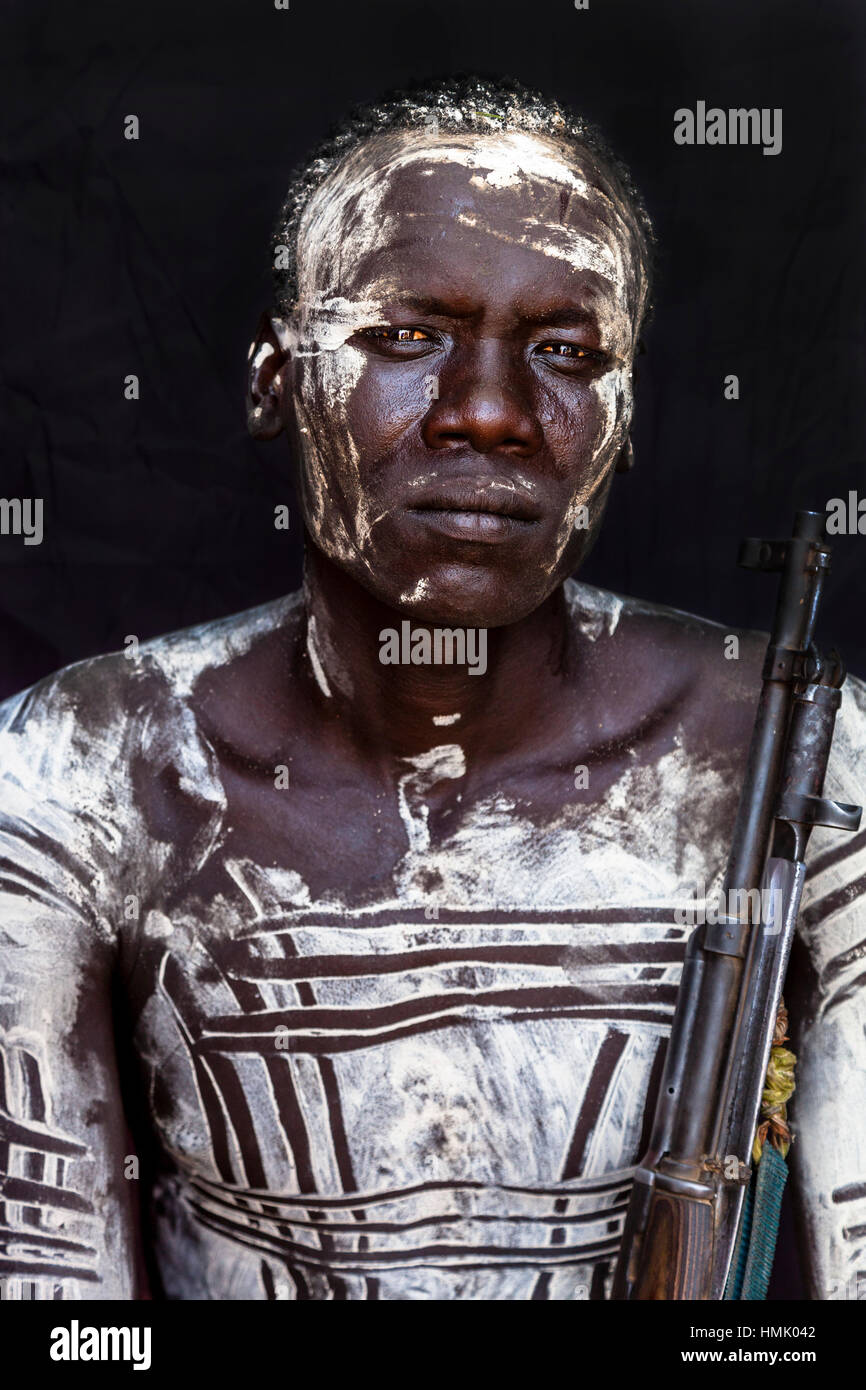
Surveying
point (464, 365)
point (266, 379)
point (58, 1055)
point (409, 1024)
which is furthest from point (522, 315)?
point (58, 1055)

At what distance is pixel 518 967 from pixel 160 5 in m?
1.48

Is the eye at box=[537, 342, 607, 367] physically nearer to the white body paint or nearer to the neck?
the neck

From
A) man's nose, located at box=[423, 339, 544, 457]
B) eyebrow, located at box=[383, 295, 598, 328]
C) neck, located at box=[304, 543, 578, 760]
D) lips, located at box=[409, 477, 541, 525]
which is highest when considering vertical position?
eyebrow, located at box=[383, 295, 598, 328]

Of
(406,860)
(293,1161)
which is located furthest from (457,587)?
(293,1161)

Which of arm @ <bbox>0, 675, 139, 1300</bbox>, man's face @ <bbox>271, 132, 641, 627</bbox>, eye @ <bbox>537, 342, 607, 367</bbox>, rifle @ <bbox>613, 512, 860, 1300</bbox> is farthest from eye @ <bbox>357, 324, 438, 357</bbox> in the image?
arm @ <bbox>0, 675, 139, 1300</bbox>

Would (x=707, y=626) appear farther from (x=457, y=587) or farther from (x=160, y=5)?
(x=160, y=5)

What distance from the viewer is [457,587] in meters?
2.47

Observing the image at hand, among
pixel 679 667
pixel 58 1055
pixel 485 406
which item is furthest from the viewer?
pixel 679 667

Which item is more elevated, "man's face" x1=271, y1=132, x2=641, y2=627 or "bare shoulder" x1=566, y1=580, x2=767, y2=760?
"man's face" x1=271, y1=132, x2=641, y2=627

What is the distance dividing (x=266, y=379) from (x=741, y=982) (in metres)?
0.96

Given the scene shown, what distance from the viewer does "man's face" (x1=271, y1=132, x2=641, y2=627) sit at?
2.45 meters

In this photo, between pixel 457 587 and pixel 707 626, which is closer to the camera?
pixel 457 587

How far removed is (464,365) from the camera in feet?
8.07

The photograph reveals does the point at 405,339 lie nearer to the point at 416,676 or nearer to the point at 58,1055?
the point at 416,676
